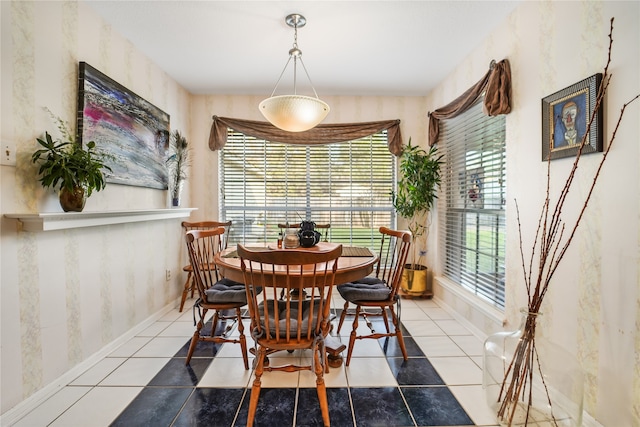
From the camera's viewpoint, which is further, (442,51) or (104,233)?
(442,51)

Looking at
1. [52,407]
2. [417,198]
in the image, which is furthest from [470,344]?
[52,407]

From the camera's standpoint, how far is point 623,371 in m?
1.39

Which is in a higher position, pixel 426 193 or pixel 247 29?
pixel 247 29

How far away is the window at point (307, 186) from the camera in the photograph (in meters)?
Answer: 3.98

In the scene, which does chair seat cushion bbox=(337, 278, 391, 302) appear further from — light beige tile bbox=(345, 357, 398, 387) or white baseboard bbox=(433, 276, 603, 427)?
white baseboard bbox=(433, 276, 603, 427)

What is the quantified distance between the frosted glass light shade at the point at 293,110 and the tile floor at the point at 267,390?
71.1 inches

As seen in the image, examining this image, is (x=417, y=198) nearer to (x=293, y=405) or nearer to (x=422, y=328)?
(x=422, y=328)

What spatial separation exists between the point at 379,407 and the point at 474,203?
6.95ft

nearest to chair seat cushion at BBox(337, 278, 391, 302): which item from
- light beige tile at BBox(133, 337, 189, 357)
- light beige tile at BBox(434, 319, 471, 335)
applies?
light beige tile at BBox(434, 319, 471, 335)

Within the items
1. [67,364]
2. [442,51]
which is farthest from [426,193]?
[67,364]

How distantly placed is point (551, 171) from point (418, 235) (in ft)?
6.52

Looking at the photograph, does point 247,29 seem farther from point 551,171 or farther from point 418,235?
point 418,235

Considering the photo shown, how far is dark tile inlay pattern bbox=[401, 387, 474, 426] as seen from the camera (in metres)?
1.59

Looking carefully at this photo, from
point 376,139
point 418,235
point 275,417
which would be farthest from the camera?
point 376,139
